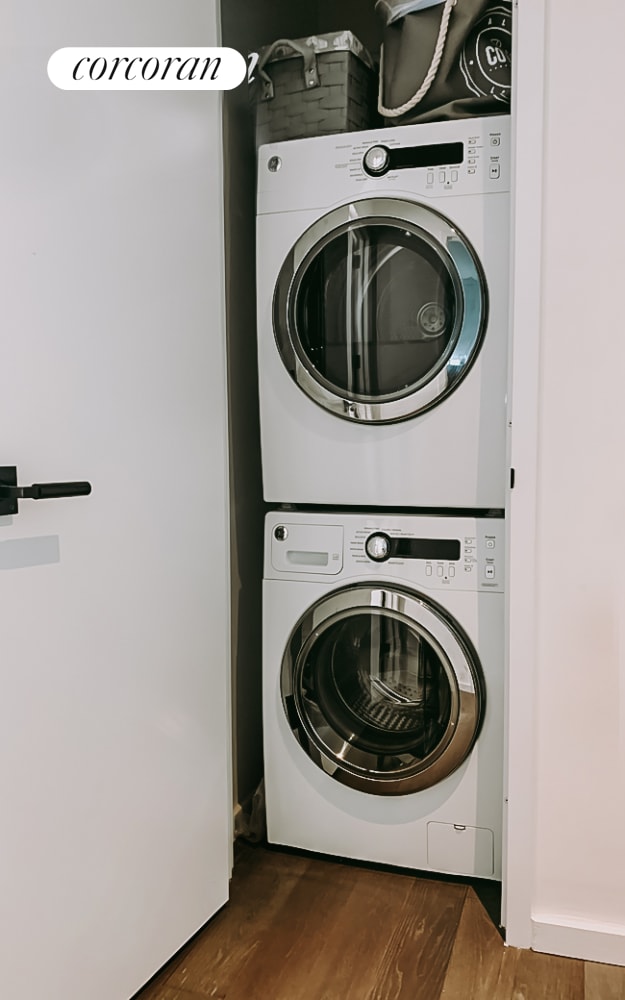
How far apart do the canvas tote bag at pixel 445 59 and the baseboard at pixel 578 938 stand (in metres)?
1.68

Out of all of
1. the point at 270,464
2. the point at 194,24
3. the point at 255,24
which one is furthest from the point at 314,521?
the point at 255,24

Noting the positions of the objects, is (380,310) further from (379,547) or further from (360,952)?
(360,952)

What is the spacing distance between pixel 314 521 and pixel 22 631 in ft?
2.89

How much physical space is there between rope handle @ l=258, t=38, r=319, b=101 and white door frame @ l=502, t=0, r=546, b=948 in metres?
0.52

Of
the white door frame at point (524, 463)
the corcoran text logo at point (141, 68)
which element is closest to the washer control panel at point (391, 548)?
the white door frame at point (524, 463)

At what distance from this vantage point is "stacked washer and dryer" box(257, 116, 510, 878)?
184cm

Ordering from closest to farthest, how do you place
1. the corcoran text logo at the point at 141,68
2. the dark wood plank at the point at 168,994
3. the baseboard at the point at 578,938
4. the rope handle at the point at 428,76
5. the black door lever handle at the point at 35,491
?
the black door lever handle at the point at 35,491 < the corcoran text logo at the point at 141,68 < the dark wood plank at the point at 168,994 < the baseboard at the point at 578,938 < the rope handle at the point at 428,76

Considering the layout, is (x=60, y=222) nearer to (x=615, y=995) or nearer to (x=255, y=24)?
(x=255, y=24)

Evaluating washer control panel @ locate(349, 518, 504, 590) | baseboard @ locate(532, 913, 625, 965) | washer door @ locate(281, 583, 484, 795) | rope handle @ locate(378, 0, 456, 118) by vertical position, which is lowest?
baseboard @ locate(532, 913, 625, 965)

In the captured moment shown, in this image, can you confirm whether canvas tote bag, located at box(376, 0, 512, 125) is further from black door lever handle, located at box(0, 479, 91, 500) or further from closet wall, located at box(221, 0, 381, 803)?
black door lever handle, located at box(0, 479, 91, 500)

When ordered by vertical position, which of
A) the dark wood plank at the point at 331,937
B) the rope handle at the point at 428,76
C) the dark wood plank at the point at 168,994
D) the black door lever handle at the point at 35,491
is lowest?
the dark wood plank at the point at 331,937

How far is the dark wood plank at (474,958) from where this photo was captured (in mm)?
1586

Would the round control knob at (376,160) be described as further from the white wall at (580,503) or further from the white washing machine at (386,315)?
the white wall at (580,503)

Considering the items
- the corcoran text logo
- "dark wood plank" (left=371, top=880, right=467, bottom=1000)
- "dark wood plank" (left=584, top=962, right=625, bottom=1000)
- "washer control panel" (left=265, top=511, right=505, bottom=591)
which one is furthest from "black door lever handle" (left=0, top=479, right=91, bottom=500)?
"dark wood plank" (left=584, top=962, right=625, bottom=1000)
